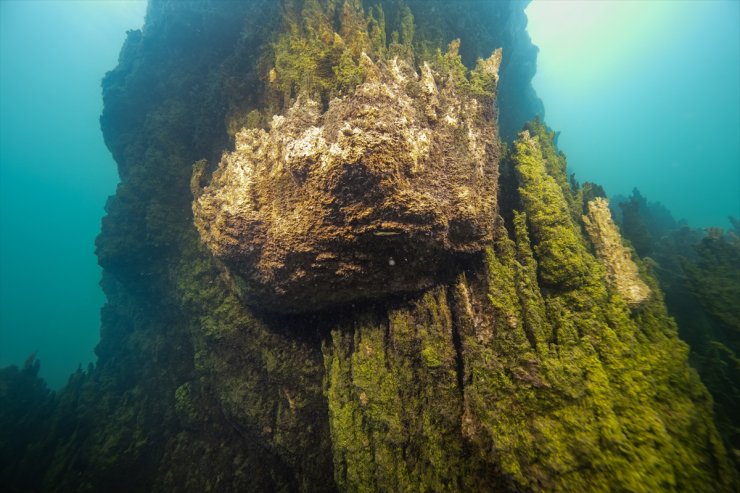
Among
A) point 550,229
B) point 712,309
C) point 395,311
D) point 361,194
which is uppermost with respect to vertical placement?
point 550,229

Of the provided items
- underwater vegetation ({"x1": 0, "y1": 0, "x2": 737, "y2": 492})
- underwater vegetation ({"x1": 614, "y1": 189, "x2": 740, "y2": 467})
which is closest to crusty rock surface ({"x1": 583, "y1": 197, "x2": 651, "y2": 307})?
underwater vegetation ({"x1": 0, "y1": 0, "x2": 737, "y2": 492})

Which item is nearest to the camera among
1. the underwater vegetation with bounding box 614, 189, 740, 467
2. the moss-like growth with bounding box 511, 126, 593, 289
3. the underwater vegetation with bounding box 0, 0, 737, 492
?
the underwater vegetation with bounding box 0, 0, 737, 492

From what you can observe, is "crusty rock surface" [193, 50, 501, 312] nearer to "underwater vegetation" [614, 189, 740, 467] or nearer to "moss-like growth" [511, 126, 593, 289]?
"moss-like growth" [511, 126, 593, 289]

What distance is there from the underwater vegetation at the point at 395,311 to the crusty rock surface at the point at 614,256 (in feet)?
0.12

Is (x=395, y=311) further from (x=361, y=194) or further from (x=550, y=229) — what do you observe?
(x=550, y=229)

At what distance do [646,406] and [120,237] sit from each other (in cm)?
1586

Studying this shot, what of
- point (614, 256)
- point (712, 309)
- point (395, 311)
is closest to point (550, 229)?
point (614, 256)

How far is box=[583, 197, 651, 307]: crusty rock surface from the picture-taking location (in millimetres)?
6160

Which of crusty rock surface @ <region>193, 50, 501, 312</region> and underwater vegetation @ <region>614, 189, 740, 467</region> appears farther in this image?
underwater vegetation @ <region>614, 189, 740, 467</region>

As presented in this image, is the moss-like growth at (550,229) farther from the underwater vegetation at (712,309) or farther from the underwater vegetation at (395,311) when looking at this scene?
the underwater vegetation at (712,309)

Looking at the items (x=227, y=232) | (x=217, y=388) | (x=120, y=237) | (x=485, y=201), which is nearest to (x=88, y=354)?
(x=120, y=237)

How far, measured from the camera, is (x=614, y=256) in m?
6.73

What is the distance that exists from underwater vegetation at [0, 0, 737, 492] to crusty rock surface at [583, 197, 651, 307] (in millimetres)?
38

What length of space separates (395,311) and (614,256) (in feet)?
16.7
